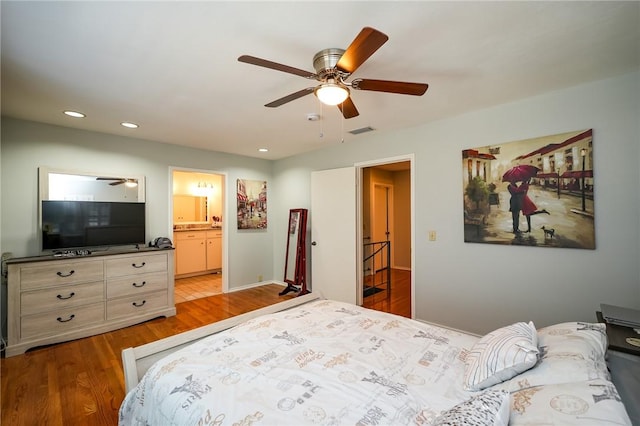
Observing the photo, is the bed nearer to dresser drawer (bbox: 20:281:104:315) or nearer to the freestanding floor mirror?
dresser drawer (bbox: 20:281:104:315)

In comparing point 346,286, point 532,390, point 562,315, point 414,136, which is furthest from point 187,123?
point 562,315

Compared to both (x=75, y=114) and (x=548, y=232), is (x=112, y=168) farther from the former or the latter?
(x=548, y=232)

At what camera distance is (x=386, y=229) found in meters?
6.62

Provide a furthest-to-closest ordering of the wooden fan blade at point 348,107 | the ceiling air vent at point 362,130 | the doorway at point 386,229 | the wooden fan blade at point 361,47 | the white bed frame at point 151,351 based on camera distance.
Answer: the doorway at point 386,229 < the ceiling air vent at point 362,130 < the wooden fan blade at point 348,107 < the white bed frame at point 151,351 < the wooden fan blade at point 361,47

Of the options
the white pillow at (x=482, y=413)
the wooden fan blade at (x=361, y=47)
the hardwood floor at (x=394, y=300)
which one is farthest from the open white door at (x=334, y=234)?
the white pillow at (x=482, y=413)

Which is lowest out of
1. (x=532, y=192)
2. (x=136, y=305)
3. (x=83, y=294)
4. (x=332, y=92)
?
(x=136, y=305)

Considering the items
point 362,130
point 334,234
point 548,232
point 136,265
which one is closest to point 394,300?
point 334,234

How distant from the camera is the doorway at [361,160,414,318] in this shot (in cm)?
528

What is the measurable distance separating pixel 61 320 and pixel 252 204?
2.93 metres

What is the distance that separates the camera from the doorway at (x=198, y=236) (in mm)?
4844

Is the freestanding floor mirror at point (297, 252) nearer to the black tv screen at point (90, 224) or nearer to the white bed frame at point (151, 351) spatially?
the black tv screen at point (90, 224)

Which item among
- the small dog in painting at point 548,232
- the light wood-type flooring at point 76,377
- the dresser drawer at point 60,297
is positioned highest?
the small dog in painting at point 548,232

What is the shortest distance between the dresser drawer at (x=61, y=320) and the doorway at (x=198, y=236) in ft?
4.23

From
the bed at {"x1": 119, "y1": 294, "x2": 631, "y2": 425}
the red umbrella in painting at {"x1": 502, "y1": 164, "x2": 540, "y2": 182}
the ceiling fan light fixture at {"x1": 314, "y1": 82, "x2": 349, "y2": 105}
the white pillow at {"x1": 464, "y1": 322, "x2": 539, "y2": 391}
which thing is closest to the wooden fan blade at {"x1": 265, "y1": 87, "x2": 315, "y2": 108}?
the ceiling fan light fixture at {"x1": 314, "y1": 82, "x2": 349, "y2": 105}
